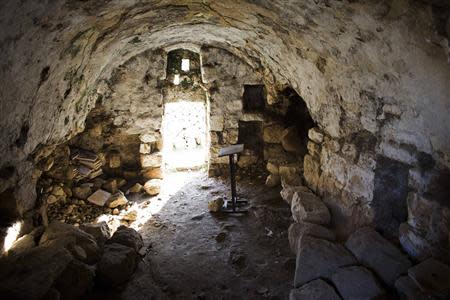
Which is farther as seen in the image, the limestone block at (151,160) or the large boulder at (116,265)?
the limestone block at (151,160)

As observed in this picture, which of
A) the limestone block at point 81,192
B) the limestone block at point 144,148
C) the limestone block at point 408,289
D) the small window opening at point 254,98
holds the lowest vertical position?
the limestone block at point 408,289

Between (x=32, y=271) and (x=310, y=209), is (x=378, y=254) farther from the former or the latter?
(x=32, y=271)

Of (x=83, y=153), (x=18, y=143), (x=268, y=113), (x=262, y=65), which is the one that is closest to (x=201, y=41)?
(x=262, y=65)

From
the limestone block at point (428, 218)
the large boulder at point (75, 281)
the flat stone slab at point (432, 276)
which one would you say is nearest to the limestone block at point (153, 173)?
the large boulder at point (75, 281)

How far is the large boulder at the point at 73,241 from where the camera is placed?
2775 millimetres

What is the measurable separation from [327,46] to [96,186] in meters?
4.23

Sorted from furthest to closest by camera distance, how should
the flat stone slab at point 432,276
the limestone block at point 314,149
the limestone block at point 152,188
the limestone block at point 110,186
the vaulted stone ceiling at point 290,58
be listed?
1. the limestone block at point 152,188
2. the limestone block at point 110,186
3. the limestone block at point 314,149
4. the flat stone slab at point 432,276
5. the vaulted stone ceiling at point 290,58

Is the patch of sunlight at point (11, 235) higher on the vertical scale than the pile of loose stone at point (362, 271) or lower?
higher

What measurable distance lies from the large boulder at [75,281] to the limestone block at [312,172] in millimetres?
2691

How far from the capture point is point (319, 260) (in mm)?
2740

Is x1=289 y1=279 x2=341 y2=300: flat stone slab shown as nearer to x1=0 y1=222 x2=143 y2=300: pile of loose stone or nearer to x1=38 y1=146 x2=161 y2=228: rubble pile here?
x1=0 y1=222 x2=143 y2=300: pile of loose stone

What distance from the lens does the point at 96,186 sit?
5.21 meters

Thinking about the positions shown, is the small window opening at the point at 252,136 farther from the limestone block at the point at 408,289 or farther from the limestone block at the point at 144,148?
the limestone block at the point at 408,289

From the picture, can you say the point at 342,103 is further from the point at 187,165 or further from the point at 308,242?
the point at 187,165
